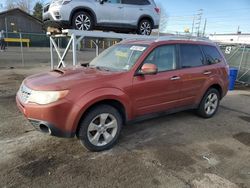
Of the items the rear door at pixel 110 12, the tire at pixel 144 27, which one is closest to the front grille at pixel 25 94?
the rear door at pixel 110 12

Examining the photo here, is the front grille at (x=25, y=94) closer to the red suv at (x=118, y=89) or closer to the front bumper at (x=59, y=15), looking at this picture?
the red suv at (x=118, y=89)

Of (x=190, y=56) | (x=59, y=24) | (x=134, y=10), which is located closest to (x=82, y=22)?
(x=59, y=24)

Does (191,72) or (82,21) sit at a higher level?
(82,21)

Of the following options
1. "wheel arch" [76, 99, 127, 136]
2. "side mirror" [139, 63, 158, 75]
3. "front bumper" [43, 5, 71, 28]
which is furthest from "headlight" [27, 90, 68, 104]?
"front bumper" [43, 5, 71, 28]

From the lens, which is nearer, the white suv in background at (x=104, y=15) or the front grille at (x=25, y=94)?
the front grille at (x=25, y=94)

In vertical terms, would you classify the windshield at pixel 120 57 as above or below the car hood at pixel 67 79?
above

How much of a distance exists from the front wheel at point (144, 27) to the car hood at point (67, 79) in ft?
17.9

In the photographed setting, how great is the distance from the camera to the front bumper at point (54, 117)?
326cm

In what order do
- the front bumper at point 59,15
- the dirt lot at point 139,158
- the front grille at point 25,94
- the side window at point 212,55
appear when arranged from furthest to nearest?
the front bumper at point 59,15 < the side window at point 212,55 < the front grille at point 25,94 < the dirt lot at point 139,158

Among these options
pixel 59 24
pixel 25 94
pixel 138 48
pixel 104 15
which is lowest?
pixel 25 94

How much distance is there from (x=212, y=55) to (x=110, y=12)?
398 cm

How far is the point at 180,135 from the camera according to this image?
15.1ft

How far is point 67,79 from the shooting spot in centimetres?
354

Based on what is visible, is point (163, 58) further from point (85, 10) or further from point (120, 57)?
point (85, 10)
